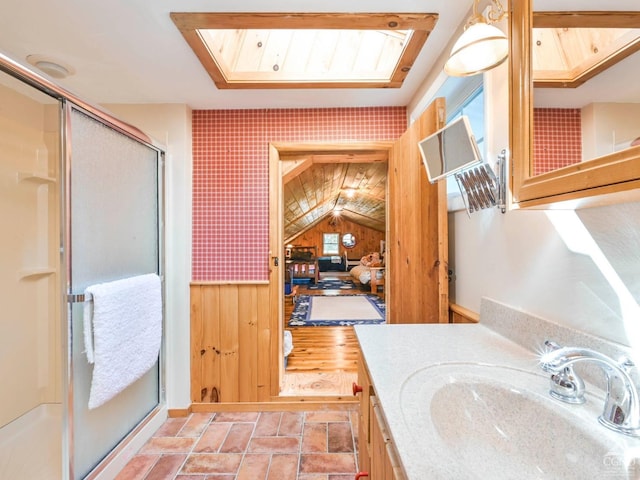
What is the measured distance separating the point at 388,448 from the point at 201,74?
1889 mm

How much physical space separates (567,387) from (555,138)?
561 millimetres

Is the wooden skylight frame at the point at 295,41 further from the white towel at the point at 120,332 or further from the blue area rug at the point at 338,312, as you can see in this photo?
the blue area rug at the point at 338,312

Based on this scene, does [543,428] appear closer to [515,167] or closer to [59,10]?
[515,167]

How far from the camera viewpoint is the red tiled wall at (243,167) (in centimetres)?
207

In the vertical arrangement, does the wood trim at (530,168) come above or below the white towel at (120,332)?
above

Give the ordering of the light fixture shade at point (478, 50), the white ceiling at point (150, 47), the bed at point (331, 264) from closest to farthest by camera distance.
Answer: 1. the light fixture shade at point (478, 50)
2. the white ceiling at point (150, 47)
3. the bed at point (331, 264)

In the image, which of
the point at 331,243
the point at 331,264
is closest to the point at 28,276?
the point at 331,264

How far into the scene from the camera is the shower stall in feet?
4.08

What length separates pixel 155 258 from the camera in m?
1.89

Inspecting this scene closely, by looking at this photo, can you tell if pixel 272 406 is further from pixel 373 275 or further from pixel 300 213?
pixel 300 213

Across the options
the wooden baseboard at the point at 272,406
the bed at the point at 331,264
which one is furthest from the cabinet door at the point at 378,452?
the bed at the point at 331,264

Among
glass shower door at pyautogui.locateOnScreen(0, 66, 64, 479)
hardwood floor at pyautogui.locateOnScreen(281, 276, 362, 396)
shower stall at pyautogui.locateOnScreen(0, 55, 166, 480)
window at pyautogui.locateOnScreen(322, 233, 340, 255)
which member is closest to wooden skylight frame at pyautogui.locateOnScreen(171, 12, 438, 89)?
shower stall at pyautogui.locateOnScreen(0, 55, 166, 480)

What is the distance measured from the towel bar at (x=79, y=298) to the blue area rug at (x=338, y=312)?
2.89 metres

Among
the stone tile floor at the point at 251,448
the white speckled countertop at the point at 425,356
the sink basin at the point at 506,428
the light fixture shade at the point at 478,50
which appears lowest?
the stone tile floor at the point at 251,448
